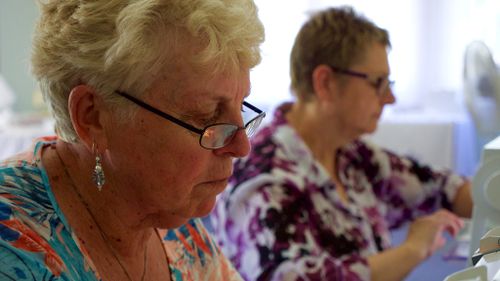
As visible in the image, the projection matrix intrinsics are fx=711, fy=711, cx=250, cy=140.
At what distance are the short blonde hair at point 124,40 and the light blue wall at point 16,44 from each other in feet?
13.5

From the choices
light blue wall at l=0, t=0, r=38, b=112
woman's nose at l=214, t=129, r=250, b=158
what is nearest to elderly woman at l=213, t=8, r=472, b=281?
woman's nose at l=214, t=129, r=250, b=158

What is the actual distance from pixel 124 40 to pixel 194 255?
464 millimetres

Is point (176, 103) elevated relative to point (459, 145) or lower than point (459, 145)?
elevated

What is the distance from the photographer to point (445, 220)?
1745 mm

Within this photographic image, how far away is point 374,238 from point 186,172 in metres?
0.96

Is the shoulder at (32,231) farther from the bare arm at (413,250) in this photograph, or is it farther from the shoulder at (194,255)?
the bare arm at (413,250)

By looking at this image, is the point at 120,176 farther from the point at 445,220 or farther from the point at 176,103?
the point at 445,220

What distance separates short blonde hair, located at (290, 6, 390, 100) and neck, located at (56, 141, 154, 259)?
88 cm

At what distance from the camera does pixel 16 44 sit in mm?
5004

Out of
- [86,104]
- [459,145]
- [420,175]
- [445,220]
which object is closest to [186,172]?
[86,104]

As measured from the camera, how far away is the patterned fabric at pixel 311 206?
1570 millimetres

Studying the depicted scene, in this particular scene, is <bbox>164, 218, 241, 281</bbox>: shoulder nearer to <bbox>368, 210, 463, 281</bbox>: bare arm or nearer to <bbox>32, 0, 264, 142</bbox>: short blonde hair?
<bbox>32, 0, 264, 142</bbox>: short blonde hair

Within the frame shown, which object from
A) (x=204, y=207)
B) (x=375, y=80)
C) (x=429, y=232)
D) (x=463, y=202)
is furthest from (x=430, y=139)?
(x=204, y=207)

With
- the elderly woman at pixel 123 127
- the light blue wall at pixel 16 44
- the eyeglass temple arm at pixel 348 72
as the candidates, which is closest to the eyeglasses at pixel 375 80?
the eyeglass temple arm at pixel 348 72
